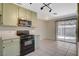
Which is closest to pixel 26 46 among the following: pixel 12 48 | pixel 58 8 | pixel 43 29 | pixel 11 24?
pixel 12 48

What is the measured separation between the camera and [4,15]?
2926 millimetres

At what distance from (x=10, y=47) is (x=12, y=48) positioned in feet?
0.32

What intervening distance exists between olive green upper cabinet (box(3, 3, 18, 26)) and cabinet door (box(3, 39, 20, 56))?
0.72 m

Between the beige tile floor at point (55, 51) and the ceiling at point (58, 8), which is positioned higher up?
the ceiling at point (58, 8)

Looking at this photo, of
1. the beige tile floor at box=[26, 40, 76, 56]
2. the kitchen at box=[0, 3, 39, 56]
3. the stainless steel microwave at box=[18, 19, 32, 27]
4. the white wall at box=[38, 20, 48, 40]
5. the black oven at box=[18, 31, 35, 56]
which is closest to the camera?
the kitchen at box=[0, 3, 39, 56]

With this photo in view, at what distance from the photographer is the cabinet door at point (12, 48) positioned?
8.28 feet

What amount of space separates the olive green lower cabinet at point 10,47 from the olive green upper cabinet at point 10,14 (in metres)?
0.71

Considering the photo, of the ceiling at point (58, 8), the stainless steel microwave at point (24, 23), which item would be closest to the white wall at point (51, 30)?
the ceiling at point (58, 8)

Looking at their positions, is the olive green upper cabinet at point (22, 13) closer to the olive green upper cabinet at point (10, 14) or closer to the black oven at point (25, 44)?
the olive green upper cabinet at point (10, 14)

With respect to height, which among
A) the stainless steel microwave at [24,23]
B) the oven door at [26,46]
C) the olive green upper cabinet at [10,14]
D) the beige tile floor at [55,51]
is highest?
the olive green upper cabinet at [10,14]

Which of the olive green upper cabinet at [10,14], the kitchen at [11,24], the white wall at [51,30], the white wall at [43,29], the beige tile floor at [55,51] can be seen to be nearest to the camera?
the kitchen at [11,24]

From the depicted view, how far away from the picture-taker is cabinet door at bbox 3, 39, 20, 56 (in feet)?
8.28

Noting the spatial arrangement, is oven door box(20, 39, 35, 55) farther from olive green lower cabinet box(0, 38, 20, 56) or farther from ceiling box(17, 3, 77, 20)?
ceiling box(17, 3, 77, 20)

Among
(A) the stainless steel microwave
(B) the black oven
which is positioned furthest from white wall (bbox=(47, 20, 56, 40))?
(B) the black oven
